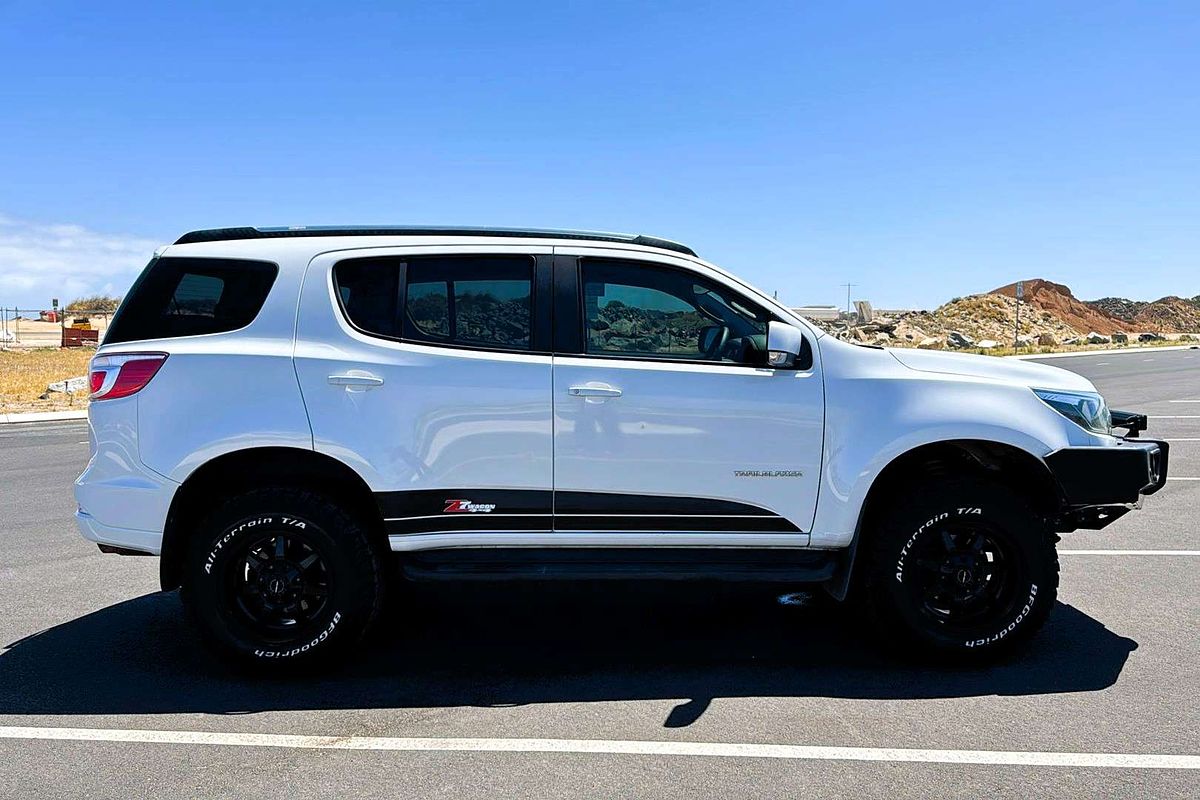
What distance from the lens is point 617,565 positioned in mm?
4684

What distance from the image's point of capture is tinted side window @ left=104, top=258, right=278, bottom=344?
4.73 meters

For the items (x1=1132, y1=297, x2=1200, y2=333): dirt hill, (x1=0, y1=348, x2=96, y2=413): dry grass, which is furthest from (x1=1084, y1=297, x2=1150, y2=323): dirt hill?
(x1=0, y1=348, x2=96, y2=413): dry grass

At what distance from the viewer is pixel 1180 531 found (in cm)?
769

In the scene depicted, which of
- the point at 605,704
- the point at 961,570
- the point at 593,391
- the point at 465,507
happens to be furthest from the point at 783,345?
the point at 605,704

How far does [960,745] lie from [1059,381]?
2079 mm

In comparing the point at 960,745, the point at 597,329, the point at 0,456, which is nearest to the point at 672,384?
the point at 597,329

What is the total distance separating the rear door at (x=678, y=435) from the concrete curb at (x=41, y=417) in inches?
661

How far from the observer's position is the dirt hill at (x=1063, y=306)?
3137 inches

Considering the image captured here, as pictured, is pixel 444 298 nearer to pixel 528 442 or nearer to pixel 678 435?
pixel 528 442

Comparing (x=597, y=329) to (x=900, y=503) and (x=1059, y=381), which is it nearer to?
(x=900, y=503)

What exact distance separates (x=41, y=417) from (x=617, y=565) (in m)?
17.5

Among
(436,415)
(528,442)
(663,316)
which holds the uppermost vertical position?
(663,316)

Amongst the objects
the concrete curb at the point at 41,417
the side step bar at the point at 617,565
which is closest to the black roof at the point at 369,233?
the side step bar at the point at 617,565

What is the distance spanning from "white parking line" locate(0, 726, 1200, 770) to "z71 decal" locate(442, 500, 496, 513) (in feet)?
3.61
